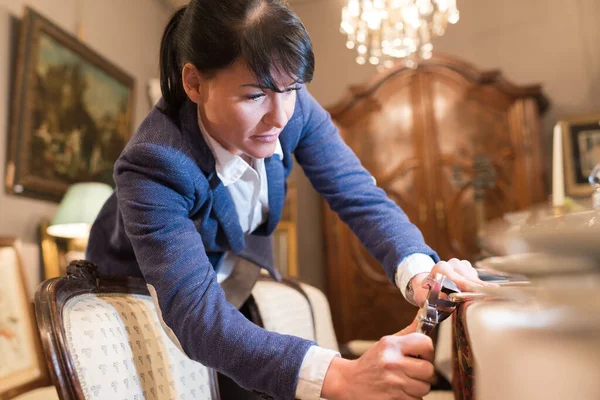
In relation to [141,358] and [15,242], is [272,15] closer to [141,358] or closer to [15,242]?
[141,358]

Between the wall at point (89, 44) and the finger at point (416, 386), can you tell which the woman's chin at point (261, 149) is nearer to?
the finger at point (416, 386)

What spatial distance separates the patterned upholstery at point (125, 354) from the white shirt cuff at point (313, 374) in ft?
1.02

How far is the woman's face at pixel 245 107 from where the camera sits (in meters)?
0.86

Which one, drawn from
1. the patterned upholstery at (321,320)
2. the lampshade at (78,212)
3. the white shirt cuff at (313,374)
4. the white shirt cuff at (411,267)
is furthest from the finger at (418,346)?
the lampshade at (78,212)

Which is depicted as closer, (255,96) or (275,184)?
(255,96)

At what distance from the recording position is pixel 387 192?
3.55 metres

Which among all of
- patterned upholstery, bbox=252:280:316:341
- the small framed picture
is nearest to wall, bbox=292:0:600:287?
the small framed picture

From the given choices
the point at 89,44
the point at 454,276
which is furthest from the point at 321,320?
the point at 89,44

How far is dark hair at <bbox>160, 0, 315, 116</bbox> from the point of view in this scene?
2.78 ft

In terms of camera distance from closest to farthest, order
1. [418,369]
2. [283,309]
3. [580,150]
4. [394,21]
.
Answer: [418,369] < [283,309] < [394,21] < [580,150]

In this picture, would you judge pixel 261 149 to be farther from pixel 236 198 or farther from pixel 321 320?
pixel 321 320

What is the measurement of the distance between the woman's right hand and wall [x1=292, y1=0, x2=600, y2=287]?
11.4 ft

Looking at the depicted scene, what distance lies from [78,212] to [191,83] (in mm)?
1717

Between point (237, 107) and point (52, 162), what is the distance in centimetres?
230
